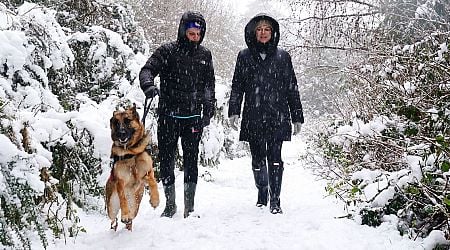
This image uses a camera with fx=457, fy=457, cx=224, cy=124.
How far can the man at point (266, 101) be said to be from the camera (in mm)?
5047

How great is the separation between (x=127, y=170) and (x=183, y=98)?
1.04m

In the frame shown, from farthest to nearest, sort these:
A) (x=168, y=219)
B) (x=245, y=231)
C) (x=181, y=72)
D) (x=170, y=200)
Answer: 1. (x=170, y=200)
2. (x=181, y=72)
3. (x=168, y=219)
4. (x=245, y=231)

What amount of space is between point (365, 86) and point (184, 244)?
367cm

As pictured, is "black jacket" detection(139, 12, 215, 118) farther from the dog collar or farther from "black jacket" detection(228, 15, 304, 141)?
the dog collar

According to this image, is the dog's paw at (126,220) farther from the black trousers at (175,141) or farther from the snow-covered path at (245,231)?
the black trousers at (175,141)

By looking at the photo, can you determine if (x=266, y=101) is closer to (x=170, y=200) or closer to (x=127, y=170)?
(x=170, y=200)

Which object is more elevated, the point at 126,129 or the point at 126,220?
the point at 126,129

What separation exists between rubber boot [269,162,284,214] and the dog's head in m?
1.57

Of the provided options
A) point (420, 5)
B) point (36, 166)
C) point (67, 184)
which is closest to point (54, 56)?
point (67, 184)

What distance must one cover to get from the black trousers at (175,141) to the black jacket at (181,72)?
0.09 meters

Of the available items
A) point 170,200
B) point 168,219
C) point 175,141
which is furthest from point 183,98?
point 168,219

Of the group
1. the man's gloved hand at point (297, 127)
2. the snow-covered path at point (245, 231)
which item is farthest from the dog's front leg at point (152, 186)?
the man's gloved hand at point (297, 127)

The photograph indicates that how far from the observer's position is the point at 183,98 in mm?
4691

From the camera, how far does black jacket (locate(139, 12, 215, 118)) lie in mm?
4672
